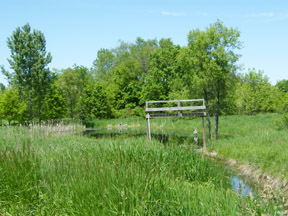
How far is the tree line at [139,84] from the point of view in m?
21.2

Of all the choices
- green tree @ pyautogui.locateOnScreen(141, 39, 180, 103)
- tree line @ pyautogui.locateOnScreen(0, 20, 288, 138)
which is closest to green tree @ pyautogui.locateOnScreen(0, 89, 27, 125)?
tree line @ pyautogui.locateOnScreen(0, 20, 288, 138)

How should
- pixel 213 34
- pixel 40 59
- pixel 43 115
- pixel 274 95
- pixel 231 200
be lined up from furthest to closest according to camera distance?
pixel 274 95
pixel 43 115
pixel 40 59
pixel 213 34
pixel 231 200

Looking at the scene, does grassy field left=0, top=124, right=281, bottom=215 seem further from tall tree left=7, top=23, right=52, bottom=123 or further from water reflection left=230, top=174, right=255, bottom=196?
tall tree left=7, top=23, right=52, bottom=123

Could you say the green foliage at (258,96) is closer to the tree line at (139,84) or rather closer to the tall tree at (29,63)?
the tree line at (139,84)

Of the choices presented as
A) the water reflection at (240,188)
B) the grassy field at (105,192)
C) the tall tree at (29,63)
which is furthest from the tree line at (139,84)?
the grassy field at (105,192)

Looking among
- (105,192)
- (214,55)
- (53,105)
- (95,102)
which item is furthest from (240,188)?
(95,102)

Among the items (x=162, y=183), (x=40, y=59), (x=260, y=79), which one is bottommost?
(x=162, y=183)

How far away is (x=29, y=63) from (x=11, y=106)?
6121 millimetres

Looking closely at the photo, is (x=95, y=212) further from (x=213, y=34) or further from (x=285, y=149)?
(x=213, y=34)

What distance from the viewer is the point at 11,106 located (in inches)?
1438

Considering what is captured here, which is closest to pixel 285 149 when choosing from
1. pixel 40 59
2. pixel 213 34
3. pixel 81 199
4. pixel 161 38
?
pixel 81 199

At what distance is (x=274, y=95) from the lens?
45.8m

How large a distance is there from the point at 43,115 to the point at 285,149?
36.6 metres

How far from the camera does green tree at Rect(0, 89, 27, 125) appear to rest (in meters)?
36.1
